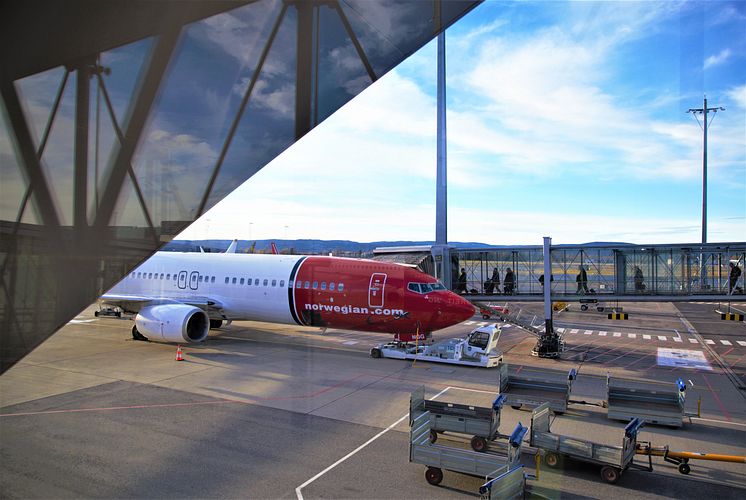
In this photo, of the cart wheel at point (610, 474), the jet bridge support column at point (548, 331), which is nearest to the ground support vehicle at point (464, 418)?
the cart wheel at point (610, 474)

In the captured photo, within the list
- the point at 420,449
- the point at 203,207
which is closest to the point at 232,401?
the point at 420,449

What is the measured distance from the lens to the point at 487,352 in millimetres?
18516

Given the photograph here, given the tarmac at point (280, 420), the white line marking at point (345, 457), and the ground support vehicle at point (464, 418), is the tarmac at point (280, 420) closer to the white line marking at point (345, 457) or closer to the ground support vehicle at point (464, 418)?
the white line marking at point (345, 457)

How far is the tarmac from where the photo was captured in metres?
8.55

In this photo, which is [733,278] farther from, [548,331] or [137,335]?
[137,335]

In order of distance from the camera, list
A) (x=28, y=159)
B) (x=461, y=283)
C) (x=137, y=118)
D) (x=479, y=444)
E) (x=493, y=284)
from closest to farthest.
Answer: (x=28, y=159) → (x=137, y=118) → (x=479, y=444) → (x=493, y=284) → (x=461, y=283)

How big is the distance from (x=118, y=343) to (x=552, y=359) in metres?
17.8

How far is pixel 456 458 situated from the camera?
8.52 meters

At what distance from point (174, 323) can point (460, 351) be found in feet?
36.1

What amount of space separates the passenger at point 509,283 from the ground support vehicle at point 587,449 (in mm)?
12591

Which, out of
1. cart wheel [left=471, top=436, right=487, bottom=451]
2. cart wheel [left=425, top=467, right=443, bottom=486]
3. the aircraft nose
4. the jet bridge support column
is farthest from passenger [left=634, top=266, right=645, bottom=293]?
cart wheel [left=425, top=467, right=443, bottom=486]

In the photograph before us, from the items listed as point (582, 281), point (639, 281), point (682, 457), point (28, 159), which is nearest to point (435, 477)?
point (682, 457)

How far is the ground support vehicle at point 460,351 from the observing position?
18344 millimetres

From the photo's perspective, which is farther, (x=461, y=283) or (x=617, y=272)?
(x=461, y=283)
